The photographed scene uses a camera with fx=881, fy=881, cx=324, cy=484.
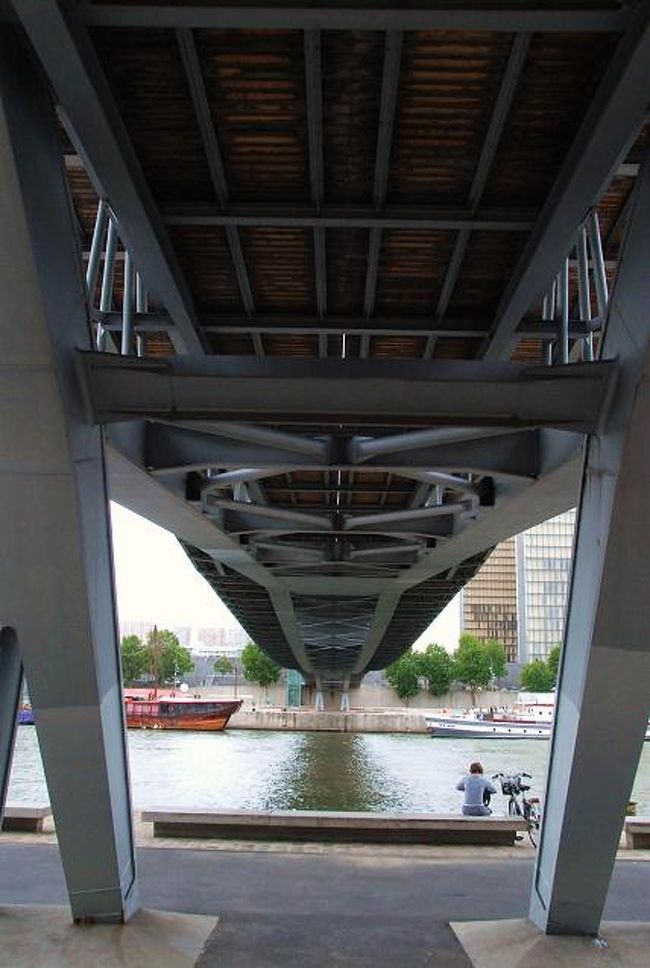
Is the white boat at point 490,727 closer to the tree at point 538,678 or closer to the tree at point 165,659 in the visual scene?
the tree at point 538,678

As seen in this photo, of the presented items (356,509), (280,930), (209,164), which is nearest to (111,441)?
(209,164)

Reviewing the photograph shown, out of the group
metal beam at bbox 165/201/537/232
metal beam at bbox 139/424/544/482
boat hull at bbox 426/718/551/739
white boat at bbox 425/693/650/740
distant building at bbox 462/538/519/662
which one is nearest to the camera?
metal beam at bbox 165/201/537/232

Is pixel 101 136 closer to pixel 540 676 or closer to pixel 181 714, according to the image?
pixel 181 714

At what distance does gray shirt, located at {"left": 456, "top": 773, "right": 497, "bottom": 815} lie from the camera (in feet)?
42.1

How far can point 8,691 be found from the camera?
7793mm

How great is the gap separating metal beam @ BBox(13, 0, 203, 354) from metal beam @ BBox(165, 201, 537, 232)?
0.34 m

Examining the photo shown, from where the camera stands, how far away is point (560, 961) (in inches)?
275

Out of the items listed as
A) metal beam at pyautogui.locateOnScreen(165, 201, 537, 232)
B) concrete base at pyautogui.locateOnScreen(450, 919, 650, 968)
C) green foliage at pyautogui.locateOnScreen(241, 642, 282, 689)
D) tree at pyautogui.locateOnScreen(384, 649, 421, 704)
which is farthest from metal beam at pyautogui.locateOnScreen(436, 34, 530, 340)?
green foliage at pyautogui.locateOnScreen(241, 642, 282, 689)

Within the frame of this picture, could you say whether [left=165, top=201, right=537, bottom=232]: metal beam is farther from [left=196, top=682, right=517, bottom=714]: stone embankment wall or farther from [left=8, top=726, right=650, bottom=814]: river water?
[left=196, top=682, right=517, bottom=714]: stone embankment wall

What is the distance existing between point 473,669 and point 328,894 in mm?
110106

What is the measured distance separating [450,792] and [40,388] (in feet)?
92.9

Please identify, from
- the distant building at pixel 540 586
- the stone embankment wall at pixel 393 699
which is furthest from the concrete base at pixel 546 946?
the distant building at pixel 540 586

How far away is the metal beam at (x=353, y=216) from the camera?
21.2 feet

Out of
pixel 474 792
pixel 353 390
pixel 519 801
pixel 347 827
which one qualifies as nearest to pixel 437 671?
pixel 519 801
